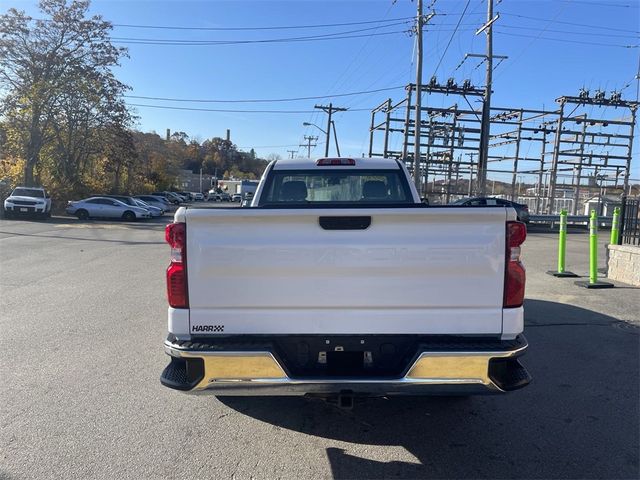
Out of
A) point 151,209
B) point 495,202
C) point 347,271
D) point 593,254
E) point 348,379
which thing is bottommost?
point 151,209

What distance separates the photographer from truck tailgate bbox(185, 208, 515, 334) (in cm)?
303

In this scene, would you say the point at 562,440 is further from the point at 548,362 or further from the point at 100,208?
the point at 100,208

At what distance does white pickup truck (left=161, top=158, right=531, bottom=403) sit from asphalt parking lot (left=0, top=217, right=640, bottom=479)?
24.0 inches

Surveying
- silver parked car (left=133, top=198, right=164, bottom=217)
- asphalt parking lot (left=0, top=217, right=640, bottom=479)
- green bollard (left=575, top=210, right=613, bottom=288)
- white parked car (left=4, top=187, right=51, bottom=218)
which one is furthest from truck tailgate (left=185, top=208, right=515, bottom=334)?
silver parked car (left=133, top=198, right=164, bottom=217)

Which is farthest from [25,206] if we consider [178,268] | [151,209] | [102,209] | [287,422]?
[178,268]

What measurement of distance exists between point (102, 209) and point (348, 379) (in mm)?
30097

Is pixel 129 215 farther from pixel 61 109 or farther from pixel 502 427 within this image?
pixel 502 427

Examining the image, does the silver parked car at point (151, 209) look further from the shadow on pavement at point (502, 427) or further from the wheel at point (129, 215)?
the shadow on pavement at point (502, 427)

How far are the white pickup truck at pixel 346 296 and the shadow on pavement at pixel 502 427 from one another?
2.03ft

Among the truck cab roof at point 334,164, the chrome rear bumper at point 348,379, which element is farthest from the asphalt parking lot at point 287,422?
the truck cab roof at point 334,164

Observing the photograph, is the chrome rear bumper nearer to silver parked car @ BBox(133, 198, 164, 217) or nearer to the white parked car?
the white parked car

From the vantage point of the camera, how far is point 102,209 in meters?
29.9

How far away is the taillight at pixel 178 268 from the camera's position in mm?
3066

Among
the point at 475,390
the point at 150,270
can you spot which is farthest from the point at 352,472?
the point at 150,270
